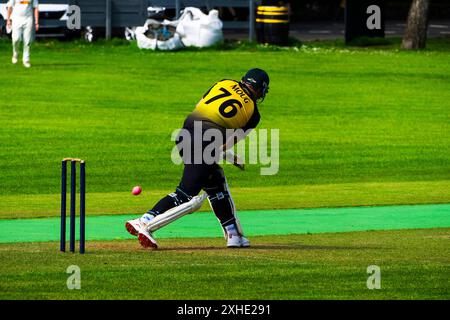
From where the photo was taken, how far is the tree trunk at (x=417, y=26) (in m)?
40.1

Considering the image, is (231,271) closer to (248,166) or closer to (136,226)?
(136,226)

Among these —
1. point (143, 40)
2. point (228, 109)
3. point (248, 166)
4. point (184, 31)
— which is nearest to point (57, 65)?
point (143, 40)

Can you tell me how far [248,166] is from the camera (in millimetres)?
25422

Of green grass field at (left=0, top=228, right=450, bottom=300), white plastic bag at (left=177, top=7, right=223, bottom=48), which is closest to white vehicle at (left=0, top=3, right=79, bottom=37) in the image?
white plastic bag at (left=177, top=7, right=223, bottom=48)

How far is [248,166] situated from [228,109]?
11.1m

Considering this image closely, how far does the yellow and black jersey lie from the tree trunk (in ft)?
86.4

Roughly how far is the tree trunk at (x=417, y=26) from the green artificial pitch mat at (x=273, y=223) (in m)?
20.3

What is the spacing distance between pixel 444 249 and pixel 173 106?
1682 centimetres

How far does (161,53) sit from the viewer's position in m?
38.6

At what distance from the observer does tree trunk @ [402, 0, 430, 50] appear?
4012cm

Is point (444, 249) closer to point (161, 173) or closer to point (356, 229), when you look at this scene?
point (356, 229)

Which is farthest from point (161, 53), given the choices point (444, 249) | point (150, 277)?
point (150, 277)

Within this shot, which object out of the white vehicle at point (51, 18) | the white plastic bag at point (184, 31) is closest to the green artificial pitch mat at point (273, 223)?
the white plastic bag at point (184, 31)

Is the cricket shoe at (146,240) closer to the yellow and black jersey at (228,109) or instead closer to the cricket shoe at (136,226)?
the cricket shoe at (136,226)
